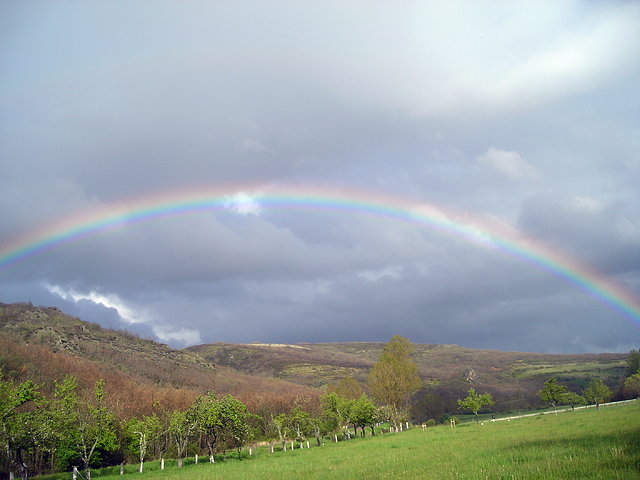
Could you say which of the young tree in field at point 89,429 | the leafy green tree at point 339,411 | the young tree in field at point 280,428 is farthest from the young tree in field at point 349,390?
the young tree in field at point 89,429

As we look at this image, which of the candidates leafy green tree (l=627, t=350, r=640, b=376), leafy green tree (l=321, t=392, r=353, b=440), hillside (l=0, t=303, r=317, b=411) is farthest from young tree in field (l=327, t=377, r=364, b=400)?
leafy green tree (l=627, t=350, r=640, b=376)

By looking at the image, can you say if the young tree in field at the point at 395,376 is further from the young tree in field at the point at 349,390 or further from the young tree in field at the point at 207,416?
the young tree in field at the point at 207,416

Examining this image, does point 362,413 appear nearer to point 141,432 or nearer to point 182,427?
point 182,427

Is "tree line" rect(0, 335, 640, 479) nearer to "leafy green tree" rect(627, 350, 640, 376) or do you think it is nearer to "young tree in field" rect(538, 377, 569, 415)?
"young tree in field" rect(538, 377, 569, 415)

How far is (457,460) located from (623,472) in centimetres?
1296

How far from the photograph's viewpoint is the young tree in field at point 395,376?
3976 inches

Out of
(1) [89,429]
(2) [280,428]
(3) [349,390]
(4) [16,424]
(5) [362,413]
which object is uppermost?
(4) [16,424]

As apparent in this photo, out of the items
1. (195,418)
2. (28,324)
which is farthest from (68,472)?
(28,324)

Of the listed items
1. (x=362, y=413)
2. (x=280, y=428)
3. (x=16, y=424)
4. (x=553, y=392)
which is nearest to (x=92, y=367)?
(x=280, y=428)

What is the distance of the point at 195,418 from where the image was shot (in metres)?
61.2

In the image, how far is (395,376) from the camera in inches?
3979

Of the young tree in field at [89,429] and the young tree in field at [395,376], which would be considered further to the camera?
the young tree in field at [395,376]

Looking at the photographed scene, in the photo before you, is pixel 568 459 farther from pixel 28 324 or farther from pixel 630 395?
pixel 28 324

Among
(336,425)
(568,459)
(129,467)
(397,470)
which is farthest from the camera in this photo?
(336,425)
